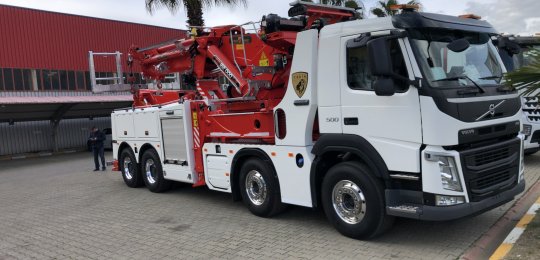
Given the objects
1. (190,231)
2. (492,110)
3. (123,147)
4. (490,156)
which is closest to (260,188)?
(190,231)

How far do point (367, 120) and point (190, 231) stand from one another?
310 centimetres

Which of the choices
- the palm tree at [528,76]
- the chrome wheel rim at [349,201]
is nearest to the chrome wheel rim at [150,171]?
the chrome wheel rim at [349,201]

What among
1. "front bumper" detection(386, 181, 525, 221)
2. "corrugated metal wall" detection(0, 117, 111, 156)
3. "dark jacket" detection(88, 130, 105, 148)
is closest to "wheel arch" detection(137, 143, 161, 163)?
"dark jacket" detection(88, 130, 105, 148)

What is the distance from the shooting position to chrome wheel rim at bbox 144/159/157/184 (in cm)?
998

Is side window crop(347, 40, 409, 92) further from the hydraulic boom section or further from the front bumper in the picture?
the front bumper

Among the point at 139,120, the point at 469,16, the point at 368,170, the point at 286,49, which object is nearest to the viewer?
the point at 368,170

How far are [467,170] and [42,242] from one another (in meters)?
5.82

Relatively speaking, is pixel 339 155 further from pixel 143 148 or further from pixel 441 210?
pixel 143 148

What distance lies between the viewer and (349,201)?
571 centimetres

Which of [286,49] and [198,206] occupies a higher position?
[286,49]

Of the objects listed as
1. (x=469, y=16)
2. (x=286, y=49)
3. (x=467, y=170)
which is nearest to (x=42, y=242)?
(x=286, y=49)

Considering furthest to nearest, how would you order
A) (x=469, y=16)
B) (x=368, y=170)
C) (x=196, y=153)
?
(x=196, y=153), (x=469, y=16), (x=368, y=170)

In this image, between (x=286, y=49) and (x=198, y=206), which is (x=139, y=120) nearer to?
(x=198, y=206)

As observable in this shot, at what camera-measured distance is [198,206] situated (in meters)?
8.34
